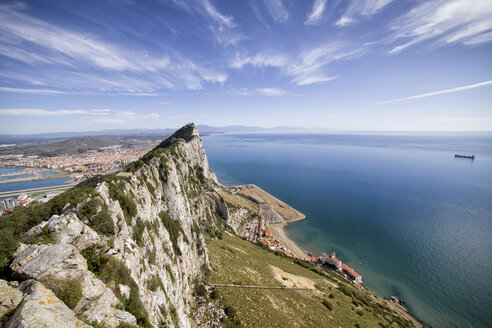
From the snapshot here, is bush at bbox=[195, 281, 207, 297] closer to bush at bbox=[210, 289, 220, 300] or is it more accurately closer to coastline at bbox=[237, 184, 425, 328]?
bush at bbox=[210, 289, 220, 300]

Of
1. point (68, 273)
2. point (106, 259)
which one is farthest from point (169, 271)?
point (68, 273)

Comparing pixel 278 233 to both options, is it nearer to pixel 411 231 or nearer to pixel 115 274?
pixel 411 231

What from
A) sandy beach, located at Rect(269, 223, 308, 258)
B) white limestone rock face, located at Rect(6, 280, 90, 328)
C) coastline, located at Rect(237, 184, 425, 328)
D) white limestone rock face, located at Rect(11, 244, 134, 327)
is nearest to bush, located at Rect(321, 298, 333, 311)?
coastline, located at Rect(237, 184, 425, 328)

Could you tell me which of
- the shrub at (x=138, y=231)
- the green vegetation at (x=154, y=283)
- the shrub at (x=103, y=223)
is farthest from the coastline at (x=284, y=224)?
the shrub at (x=103, y=223)

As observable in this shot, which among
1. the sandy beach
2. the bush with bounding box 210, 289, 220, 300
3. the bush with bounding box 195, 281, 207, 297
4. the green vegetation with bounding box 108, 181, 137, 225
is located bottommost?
the sandy beach

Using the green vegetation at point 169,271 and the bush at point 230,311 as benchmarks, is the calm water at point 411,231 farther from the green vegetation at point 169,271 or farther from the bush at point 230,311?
the green vegetation at point 169,271
